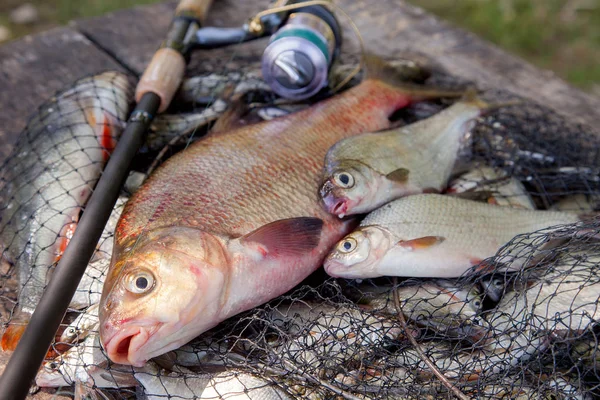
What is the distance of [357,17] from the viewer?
10.8ft

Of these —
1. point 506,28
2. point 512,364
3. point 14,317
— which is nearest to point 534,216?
point 512,364

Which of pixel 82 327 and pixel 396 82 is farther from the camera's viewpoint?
pixel 396 82

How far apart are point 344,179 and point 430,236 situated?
1.07 feet

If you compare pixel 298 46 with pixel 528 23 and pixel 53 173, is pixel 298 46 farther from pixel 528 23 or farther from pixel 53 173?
pixel 528 23

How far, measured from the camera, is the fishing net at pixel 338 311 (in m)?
1.49

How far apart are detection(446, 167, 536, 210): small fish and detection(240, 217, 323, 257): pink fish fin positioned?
701 millimetres

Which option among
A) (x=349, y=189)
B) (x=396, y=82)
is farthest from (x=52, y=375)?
(x=396, y=82)

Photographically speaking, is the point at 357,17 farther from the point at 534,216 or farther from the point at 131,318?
the point at 131,318

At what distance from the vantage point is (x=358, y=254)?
1681 millimetres

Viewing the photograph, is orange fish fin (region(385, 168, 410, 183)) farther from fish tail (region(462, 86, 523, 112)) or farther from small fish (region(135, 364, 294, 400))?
small fish (region(135, 364, 294, 400))

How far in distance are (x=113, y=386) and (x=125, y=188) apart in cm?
72

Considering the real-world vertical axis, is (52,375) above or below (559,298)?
above

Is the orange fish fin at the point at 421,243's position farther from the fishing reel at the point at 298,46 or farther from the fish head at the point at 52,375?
the fish head at the point at 52,375

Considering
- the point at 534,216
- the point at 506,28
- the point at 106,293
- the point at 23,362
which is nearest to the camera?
the point at 23,362
